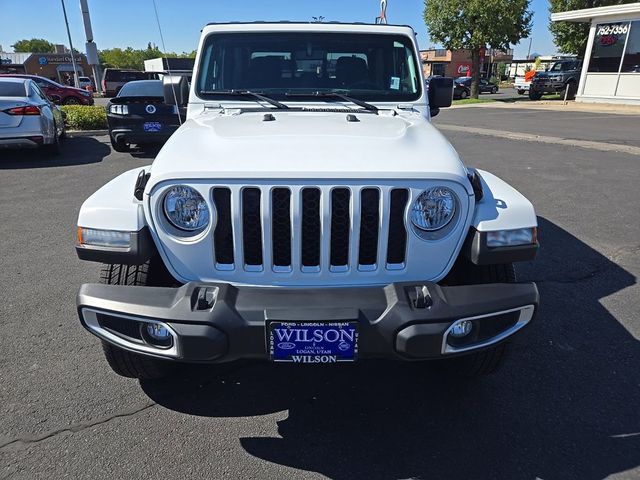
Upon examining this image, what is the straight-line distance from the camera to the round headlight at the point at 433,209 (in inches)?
86.4

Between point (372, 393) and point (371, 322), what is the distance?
0.93 m

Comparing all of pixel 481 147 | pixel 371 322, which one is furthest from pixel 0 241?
pixel 481 147

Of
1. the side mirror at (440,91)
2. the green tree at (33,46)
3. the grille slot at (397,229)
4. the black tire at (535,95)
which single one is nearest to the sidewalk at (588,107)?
the black tire at (535,95)

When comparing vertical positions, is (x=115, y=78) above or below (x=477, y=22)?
below

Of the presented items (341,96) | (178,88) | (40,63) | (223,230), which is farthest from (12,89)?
(40,63)

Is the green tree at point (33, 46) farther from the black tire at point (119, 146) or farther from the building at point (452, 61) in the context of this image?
the black tire at point (119, 146)

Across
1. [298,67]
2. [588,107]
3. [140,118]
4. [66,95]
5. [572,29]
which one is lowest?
[588,107]

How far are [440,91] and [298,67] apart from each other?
1125 mm

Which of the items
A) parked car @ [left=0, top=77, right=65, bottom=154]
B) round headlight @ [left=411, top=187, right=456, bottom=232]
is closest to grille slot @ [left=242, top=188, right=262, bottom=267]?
round headlight @ [left=411, top=187, right=456, bottom=232]

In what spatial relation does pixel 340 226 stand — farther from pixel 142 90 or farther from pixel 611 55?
pixel 611 55

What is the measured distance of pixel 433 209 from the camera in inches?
87.6

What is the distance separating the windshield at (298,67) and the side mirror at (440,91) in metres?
0.19

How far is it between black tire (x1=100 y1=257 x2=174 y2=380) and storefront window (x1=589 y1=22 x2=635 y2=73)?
24.6 metres

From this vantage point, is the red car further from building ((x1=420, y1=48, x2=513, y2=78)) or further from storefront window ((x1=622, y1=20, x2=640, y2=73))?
building ((x1=420, y1=48, x2=513, y2=78))
